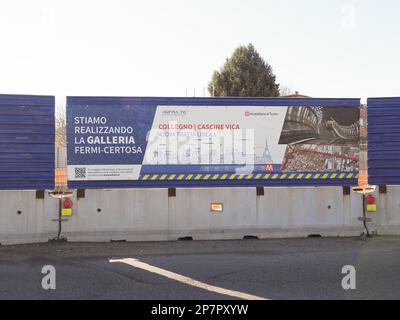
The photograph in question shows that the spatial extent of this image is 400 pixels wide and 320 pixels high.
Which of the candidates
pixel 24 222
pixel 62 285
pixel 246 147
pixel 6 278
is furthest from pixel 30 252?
pixel 246 147

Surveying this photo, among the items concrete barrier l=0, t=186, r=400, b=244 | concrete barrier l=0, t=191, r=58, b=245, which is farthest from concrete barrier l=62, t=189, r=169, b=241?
concrete barrier l=0, t=191, r=58, b=245

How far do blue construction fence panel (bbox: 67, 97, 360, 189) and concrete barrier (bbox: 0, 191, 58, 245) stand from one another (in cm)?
92

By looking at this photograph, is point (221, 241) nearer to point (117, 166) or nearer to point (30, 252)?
point (117, 166)

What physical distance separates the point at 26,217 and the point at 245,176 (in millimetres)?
4617

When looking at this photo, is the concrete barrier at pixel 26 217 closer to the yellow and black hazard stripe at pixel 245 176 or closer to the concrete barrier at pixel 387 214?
the yellow and black hazard stripe at pixel 245 176

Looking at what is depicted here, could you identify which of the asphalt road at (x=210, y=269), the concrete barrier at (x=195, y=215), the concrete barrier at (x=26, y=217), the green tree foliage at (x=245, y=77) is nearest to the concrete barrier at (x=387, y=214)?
the concrete barrier at (x=195, y=215)

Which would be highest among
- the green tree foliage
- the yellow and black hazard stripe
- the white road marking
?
the green tree foliage

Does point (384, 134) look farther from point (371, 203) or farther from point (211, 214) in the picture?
point (211, 214)

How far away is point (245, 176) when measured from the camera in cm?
1145

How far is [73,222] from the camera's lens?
34.5 feet

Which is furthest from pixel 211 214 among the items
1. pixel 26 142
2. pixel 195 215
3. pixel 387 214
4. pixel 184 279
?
pixel 26 142

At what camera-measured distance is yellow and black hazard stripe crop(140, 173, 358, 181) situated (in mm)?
11273

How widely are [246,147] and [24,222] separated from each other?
16.0 ft

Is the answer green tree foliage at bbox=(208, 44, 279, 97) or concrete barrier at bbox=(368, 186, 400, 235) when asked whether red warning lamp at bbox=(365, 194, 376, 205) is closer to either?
concrete barrier at bbox=(368, 186, 400, 235)
